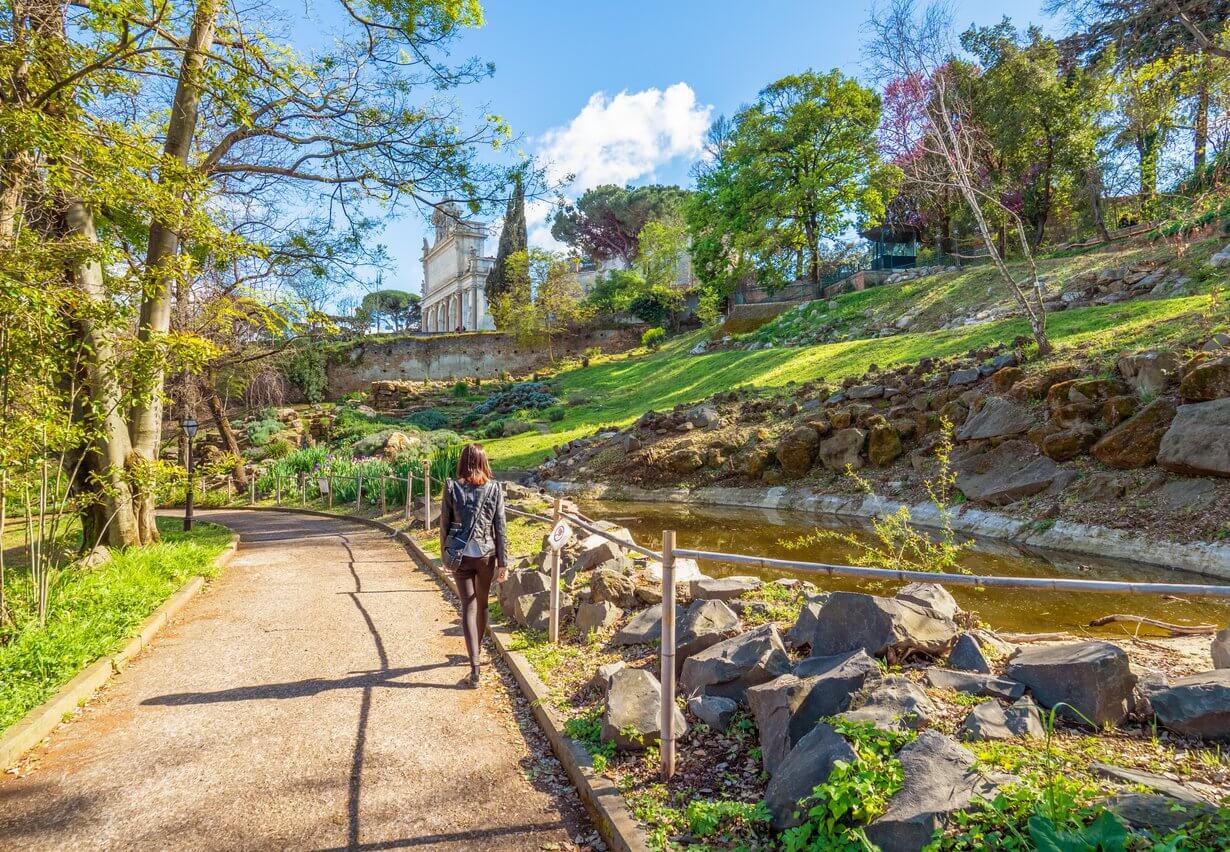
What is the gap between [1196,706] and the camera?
279 cm

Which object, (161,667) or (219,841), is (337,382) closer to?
(161,667)

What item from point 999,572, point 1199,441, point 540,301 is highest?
point 540,301

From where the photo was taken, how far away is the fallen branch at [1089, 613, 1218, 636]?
484 centimetres

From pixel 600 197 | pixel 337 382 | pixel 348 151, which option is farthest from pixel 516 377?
pixel 348 151

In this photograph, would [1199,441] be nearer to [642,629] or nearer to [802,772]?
[642,629]

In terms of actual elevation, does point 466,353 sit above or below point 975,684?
above

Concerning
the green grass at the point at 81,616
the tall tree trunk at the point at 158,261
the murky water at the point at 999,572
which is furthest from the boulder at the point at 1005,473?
the tall tree trunk at the point at 158,261

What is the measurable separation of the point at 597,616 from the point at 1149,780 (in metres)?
3.69

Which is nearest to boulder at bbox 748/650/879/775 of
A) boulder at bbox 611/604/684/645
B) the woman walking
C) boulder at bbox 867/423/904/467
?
boulder at bbox 611/604/684/645

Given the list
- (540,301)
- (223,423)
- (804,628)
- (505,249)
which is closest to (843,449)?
(804,628)

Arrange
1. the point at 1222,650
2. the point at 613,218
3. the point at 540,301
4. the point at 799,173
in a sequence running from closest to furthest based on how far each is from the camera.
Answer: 1. the point at 1222,650
2. the point at 799,173
3. the point at 540,301
4. the point at 613,218

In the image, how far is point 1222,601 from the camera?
20.2 ft

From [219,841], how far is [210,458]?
2407 centimetres

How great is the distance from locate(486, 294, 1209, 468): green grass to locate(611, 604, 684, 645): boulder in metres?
10.1
